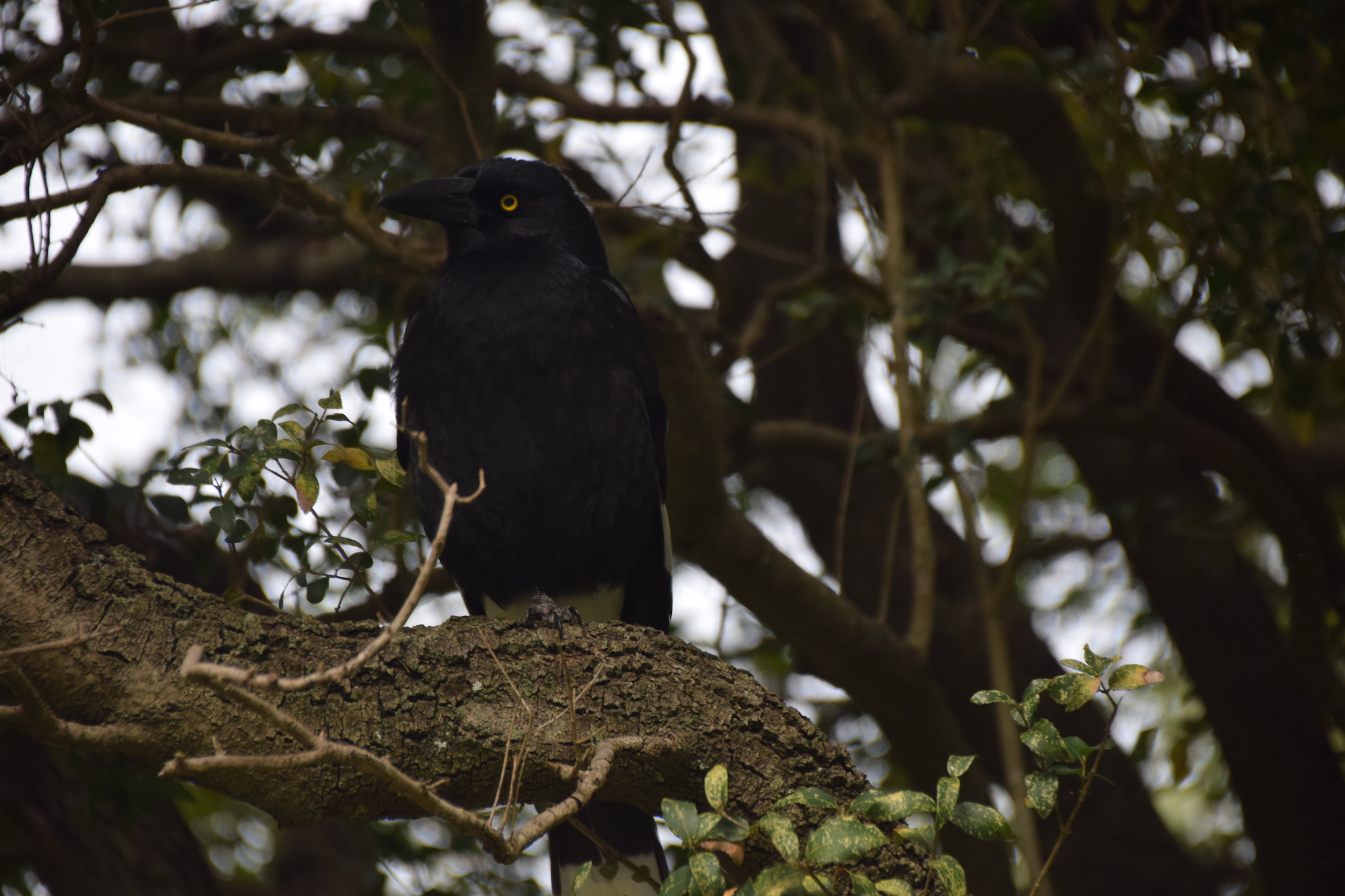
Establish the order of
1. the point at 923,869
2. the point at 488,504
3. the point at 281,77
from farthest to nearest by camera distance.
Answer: the point at 281,77, the point at 488,504, the point at 923,869

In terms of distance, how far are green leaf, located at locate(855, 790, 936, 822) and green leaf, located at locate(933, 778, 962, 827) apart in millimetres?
23

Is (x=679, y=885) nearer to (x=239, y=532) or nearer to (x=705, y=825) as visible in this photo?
(x=705, y=825)

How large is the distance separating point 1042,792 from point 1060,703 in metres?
0.14

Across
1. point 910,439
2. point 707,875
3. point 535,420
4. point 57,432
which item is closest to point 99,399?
point 57,432

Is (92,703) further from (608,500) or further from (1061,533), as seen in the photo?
(1061,533)

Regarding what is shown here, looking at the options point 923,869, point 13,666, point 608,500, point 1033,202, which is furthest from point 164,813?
A: point 1033,202

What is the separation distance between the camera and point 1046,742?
5.70 feet

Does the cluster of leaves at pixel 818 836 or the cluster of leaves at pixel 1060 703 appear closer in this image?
the cluster of leaves at pixel 818 836

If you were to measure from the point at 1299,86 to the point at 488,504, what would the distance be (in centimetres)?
283

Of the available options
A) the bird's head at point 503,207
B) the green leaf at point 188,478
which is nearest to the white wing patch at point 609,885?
the green leaf at point 188,478

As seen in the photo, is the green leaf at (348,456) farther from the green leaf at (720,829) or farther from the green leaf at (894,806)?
the green leaf at (894,806)

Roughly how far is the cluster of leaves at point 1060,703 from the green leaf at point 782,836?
368mm

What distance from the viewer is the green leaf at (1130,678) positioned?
175 centimetres

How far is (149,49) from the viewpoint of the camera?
331cm
